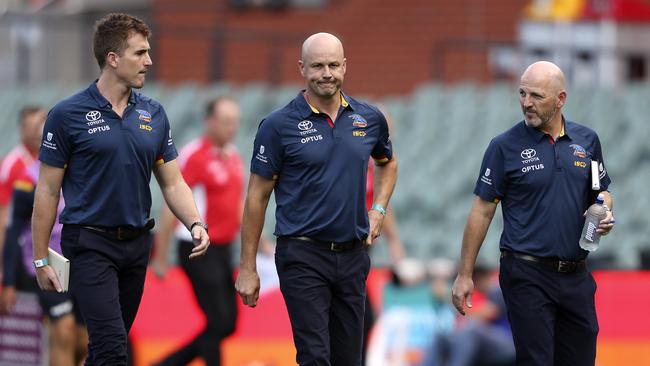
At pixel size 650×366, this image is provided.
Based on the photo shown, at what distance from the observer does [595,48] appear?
2091 centimetres

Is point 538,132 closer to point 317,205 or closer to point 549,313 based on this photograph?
point 549,313

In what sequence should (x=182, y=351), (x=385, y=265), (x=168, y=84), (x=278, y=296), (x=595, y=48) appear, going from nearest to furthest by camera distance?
(x=182, y=351), (x=278, y=296), (x=385, y=265), (x=595, y=48), (x=168, y=84)

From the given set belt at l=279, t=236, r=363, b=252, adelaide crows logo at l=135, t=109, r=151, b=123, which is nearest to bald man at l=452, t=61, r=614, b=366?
belt at l=279, t=236, r=363, b=252

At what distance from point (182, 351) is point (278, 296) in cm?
208

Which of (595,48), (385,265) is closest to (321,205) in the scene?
(385,265)

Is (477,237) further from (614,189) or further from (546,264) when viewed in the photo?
(614,189)

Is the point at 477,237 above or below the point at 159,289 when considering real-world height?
above

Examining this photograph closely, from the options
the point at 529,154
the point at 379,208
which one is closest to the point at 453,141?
the point at 379,208

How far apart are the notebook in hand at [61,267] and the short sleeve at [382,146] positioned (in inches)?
74.9

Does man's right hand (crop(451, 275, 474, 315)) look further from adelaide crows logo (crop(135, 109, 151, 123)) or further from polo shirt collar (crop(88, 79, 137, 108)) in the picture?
polo shirt collar (crop(88, 79, 137, 108))

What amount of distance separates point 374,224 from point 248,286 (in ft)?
2.80

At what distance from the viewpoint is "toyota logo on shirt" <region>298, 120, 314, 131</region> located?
788cm

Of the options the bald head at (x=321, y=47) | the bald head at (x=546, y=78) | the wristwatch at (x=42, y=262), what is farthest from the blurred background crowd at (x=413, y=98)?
the wristwatch at (x=42, y=262)

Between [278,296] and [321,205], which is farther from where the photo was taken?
[278,296]
